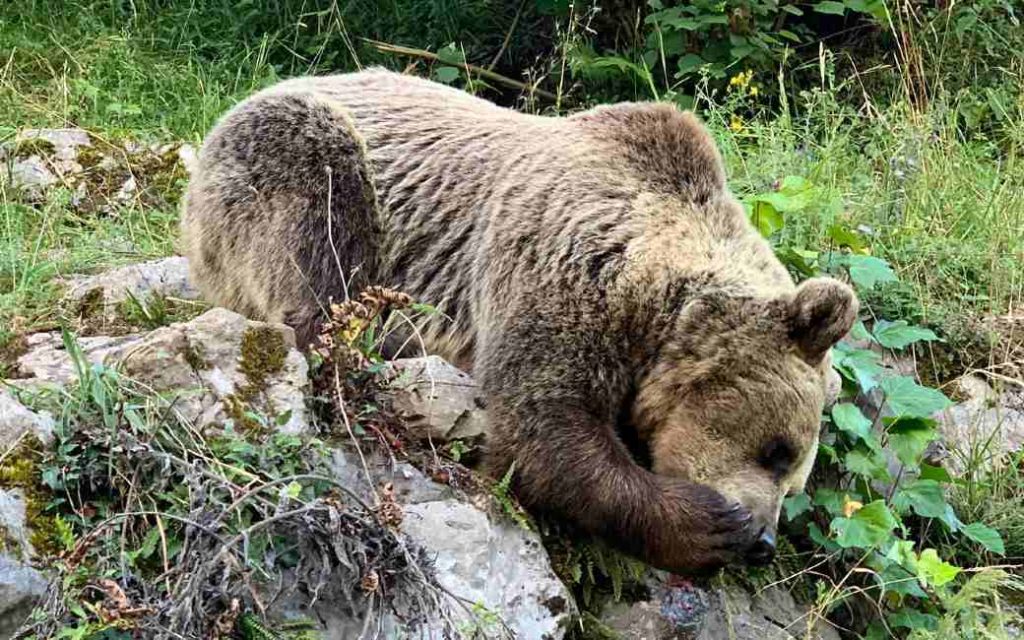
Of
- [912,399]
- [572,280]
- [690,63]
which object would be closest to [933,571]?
[912,399]

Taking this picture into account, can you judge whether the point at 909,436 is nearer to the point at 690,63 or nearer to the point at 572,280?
the point at 572,280

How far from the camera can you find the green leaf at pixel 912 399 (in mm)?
4812

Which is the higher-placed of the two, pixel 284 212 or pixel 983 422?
pixel 284 212

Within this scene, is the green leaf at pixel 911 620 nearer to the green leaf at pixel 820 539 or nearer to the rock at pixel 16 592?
the green leaf at pixel 820 539

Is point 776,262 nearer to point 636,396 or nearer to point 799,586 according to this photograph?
point 636,396

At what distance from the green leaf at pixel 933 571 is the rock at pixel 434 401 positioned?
1.63 m

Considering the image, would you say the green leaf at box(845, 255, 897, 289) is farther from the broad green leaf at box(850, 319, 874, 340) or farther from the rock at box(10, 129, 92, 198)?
the rock at box(10, 129, 92, 198)

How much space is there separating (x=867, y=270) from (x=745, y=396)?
134 cm

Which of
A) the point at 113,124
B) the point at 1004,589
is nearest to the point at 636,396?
the point at 1004,589

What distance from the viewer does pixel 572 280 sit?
440cm

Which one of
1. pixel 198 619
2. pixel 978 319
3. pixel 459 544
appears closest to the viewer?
pixel 198 619

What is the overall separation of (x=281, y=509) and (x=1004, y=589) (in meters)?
3.01

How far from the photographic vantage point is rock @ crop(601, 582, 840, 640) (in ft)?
13.9

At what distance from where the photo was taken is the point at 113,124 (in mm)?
7816
